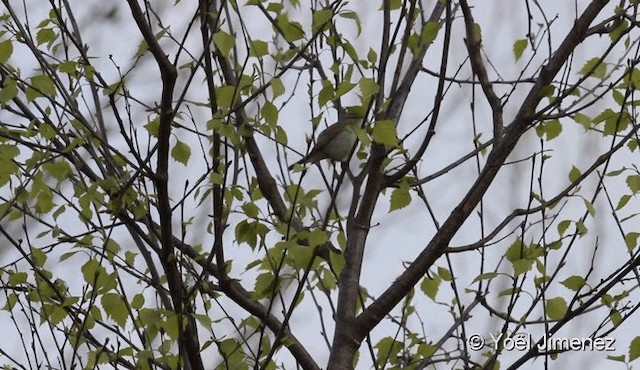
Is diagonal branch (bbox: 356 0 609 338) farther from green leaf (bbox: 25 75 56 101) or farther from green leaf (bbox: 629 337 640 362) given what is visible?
green leaf (bbox: 25 75 56 101)

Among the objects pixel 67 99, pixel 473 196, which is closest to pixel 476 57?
pixel 473 196

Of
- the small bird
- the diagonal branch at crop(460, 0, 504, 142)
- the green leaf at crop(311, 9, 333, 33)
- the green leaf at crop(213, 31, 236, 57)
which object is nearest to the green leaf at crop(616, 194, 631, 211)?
the diagonal branch at crop(460, 0, 504, 142)

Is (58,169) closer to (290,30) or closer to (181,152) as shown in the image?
(181,152)

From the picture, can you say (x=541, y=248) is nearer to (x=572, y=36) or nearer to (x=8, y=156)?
(x=572, y=36)

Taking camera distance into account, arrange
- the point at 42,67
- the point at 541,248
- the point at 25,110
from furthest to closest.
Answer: the point at 25,110
the point at 42,67
the point at 541,248

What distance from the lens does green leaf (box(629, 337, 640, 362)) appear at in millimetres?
3225

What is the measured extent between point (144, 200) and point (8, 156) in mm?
513

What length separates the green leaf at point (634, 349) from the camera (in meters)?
3.22

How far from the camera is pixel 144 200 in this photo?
3207 mm

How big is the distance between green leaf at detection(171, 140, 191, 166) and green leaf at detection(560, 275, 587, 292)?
4.73 ft

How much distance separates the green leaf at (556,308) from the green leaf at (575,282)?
6 cm

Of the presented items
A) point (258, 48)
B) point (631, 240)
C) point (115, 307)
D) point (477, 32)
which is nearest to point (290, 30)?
point (258, 48)

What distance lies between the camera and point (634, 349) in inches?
127

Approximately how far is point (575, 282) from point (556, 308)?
0.37 ft
